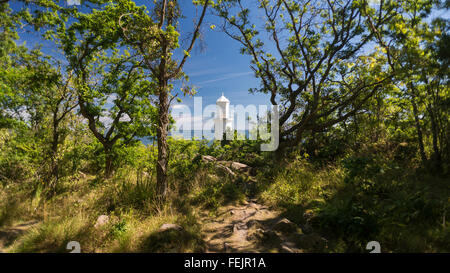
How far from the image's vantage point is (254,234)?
312cm

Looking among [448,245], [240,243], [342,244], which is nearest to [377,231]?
[342,244]

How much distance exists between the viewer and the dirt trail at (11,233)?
11.1 feet

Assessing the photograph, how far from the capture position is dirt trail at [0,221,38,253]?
3391 millimetres

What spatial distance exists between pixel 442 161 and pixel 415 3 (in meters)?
4.35

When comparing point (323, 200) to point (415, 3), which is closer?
point (323, 200)

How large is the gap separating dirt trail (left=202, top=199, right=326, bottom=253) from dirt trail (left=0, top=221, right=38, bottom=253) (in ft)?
12.0

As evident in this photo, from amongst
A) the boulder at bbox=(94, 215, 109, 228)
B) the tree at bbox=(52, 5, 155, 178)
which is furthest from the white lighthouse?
the boulder at bbox=(94, 215, 109, 228)

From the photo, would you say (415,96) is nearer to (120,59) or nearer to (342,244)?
(342,244)

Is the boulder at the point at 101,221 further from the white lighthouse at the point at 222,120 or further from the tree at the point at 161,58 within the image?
the white lighthouse at the point at 222,120

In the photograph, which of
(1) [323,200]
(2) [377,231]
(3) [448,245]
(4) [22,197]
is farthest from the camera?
(4) [22,197]

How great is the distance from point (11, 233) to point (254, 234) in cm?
499

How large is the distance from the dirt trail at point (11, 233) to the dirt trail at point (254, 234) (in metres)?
3.67

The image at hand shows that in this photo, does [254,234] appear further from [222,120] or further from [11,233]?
[222,120]

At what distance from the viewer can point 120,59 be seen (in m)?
6.70
